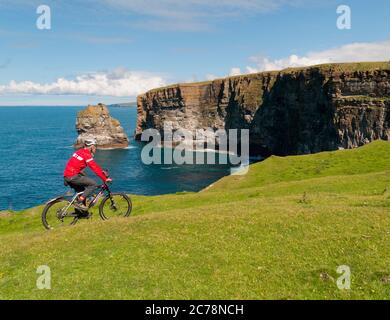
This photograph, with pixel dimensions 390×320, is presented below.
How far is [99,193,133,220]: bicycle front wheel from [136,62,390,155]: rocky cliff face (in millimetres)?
101578

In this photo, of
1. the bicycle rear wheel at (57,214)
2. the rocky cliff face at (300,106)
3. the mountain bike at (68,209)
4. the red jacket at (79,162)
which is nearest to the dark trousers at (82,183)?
the red jacket at (79,162)

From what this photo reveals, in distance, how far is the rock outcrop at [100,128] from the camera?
18562 centimetres

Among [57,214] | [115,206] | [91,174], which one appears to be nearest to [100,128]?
[91,174]

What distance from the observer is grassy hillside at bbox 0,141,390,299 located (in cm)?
1357

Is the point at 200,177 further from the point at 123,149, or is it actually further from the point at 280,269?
the point at 280,269

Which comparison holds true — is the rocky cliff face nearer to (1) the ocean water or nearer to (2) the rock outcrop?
(1) the ocean water

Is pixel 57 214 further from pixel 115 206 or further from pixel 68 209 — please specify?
pixel 115 206

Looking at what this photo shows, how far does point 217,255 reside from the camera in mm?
16016

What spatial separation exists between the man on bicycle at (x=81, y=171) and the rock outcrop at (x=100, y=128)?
16529 centimetres

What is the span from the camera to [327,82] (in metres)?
125

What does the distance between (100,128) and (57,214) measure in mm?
172820

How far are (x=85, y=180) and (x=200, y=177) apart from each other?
110m

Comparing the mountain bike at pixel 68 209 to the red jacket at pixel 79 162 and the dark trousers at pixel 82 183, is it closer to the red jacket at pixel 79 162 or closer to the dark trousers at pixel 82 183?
the dark trousers at pixel 82 183

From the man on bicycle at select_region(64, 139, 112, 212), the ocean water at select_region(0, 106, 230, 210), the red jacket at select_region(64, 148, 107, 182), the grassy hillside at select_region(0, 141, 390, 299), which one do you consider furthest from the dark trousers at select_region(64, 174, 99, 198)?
the ocean water at select_region(0, 106, 230, 210)
